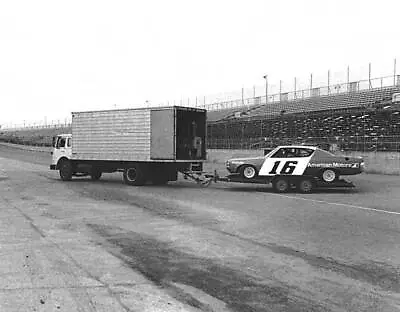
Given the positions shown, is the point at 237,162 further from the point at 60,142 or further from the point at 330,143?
the point at 330,143

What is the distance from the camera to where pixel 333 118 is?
1356 inches

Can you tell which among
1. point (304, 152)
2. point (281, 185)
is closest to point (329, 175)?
point (304, 152)

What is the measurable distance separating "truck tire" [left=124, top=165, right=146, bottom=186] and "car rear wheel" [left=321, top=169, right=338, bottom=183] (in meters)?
7.16

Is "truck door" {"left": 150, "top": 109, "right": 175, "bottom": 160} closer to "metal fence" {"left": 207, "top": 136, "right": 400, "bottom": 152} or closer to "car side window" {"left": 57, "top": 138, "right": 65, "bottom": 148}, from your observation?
"car side window" {"left": 57, "top": 138, "right": 65, "bottom": 148}

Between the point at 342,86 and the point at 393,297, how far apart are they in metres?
43.1

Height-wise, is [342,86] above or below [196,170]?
above

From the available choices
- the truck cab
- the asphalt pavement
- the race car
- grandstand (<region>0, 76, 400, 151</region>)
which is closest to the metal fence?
grandstand (<region>0, 76, 400, 151</region>)

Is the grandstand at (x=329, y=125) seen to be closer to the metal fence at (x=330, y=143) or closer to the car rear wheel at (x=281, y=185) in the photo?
the metal fence at (x=330, y=143)

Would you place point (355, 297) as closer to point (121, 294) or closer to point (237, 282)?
point (237, 282)

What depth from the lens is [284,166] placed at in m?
17.7

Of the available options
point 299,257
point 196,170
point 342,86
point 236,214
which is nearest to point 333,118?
point 342,86

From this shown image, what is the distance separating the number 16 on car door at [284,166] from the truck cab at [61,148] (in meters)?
9.85

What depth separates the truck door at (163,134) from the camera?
19.7m

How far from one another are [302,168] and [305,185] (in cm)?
60
